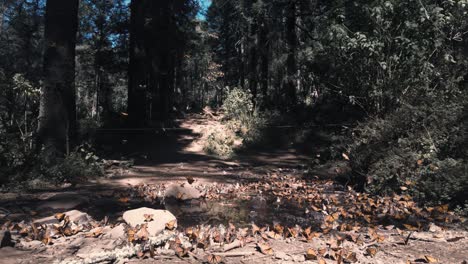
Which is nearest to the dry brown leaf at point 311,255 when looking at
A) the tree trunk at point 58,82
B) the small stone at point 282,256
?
the small stone at point 282,256

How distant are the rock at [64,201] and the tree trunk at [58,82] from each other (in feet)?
7.95

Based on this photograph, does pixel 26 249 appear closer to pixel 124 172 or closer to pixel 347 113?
pixel 124 172

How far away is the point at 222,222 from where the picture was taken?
5621 mm

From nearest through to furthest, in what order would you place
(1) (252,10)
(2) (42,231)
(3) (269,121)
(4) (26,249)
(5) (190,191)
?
(4) (26,249), (2) (42,231), (5) (190,191), (3) (269,121), (1) (252,10)

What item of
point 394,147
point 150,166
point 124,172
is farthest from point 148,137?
point 394,147

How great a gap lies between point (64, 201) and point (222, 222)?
268 cm

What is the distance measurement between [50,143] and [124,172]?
74.1 inches

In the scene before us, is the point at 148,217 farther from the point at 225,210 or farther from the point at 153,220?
the point at 225,210

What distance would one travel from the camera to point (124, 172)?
9.79 metres

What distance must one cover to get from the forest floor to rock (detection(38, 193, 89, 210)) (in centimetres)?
2

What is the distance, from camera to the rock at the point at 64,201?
239 inches

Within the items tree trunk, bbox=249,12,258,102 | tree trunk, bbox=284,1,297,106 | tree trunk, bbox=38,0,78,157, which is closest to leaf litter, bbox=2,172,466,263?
tree trunk, bbox=38,0,78,157

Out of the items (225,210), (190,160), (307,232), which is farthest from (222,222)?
(190,160)

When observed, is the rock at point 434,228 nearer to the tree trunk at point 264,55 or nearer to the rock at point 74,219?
the rock at point 74,219
